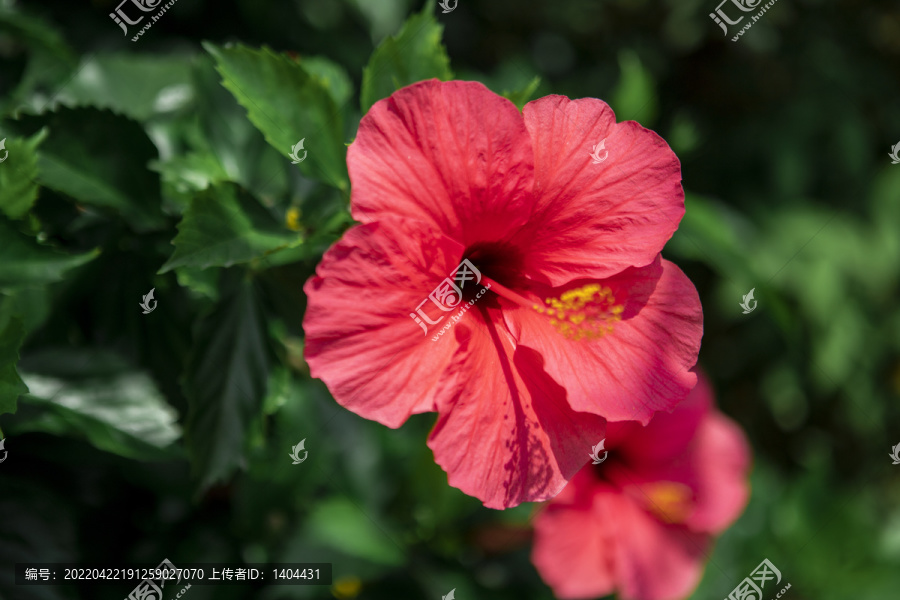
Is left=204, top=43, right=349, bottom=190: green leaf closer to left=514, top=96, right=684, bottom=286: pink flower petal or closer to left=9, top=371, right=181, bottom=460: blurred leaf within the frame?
left=514, top=96, right=684, bottom=286: pink flower petal

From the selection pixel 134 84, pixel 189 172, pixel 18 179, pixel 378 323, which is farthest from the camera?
pixel 134 84

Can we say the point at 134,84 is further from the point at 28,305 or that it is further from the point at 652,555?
the point at 652,555

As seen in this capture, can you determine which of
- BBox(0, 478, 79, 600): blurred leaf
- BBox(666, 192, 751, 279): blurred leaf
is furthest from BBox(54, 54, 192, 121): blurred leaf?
BBox(666, 192, 751, 279): blurred leaf

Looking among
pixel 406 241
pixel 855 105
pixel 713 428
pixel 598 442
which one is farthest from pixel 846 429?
pixel 406 241

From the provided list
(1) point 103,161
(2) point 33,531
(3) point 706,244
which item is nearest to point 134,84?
(1) point 103,161

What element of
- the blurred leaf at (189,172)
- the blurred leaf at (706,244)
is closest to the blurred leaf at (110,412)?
the blurred leaf at (189,172)
